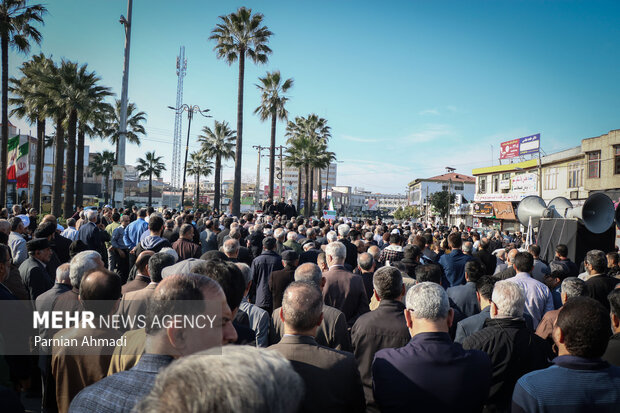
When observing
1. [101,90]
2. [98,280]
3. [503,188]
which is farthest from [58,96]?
[503,188]

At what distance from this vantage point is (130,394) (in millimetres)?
1635

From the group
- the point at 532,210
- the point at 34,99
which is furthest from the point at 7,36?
the point at 532,210

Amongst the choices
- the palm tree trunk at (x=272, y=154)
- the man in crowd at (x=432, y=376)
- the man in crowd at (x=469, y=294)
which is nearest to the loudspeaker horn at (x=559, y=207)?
the man in crowd at (x=469, y=294)

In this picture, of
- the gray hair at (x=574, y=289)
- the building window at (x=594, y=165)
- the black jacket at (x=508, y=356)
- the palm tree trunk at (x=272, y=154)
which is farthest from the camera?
the palm tree trunk at (x=272, y=154)

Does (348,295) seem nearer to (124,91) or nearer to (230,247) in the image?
(230,247)

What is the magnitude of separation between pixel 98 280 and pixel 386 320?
2.33 metres

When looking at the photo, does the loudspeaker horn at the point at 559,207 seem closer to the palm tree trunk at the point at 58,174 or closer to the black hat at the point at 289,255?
the black hat at the point at 289,255

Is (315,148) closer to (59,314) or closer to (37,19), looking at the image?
(37,19)

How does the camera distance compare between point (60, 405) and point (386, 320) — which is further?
point (386, 320)

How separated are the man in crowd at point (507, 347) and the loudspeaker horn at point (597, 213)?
9383mm

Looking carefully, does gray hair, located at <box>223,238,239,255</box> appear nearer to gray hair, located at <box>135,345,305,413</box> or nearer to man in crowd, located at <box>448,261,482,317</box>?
man in crowd, located at <box>448,261,482,317</box>

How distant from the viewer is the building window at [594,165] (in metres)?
30.3

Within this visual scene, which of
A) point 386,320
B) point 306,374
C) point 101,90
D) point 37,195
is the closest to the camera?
point 306,374

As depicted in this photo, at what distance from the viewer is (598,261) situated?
20.1ft
